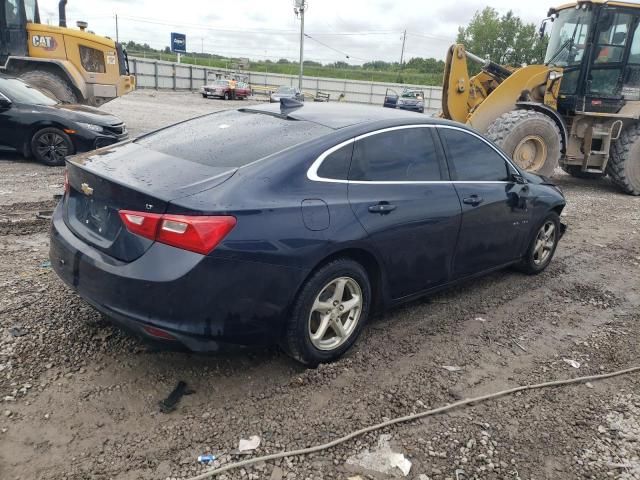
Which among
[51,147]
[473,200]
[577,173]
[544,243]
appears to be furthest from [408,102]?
[473,200]

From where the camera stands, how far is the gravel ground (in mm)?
2551

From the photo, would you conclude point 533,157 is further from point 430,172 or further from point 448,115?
point 430,172

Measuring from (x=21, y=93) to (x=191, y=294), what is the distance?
8.30 metres

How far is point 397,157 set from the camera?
144 inches

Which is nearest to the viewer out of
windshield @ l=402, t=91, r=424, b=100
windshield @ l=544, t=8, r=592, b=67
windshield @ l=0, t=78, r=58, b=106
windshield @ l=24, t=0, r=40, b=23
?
windshield @ l=0, t=78, r=58, b=106

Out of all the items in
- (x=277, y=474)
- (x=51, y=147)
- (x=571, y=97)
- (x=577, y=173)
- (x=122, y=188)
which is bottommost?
(x=277, y=474)

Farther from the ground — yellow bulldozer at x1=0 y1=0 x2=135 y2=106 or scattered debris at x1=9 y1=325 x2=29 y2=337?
yellow bulldozer at x1=0 y1=0 x2=135 y2=106

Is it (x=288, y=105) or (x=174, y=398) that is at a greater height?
(x=288, y=105)

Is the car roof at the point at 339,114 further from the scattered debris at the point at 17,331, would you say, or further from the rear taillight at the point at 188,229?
the scattered debris at the point at 17,331

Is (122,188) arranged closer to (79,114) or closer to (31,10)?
(79,114)

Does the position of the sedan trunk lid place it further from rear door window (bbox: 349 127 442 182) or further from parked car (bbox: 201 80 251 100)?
parked car (bbox: 201 80 251 100)

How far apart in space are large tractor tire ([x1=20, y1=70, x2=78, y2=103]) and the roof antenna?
33.0 ft

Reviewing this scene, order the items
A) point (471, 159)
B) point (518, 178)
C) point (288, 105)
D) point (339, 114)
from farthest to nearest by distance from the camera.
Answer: point (518, 178) → point (471, 159) → point (288, 105) → point (339, 114)

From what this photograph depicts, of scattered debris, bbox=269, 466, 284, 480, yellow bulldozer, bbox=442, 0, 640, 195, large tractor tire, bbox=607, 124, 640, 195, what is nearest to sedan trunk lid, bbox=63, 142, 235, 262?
scattered debris, bbox=269, 466, 284, 480
